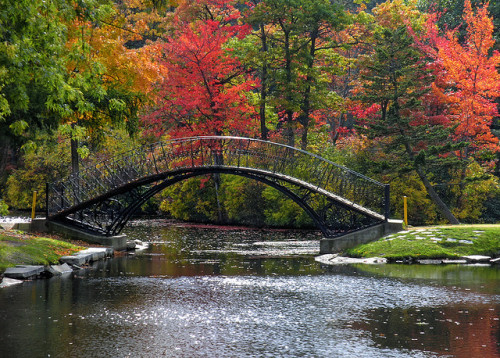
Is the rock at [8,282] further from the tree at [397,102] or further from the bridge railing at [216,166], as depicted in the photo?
the tree at [397,102]

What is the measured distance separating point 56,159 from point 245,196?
1414 centimetres

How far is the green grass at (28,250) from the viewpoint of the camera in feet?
48.9

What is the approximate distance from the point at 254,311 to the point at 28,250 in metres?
7.96

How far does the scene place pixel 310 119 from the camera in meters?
31.1

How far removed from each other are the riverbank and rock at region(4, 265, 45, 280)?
0.26m

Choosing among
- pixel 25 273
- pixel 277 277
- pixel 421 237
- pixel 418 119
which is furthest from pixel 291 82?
pixel 25 273

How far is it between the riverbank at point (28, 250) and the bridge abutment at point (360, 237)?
817cm

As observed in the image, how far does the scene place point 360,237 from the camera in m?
19.5

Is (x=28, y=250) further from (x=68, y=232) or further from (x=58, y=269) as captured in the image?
(x=68, y=232)

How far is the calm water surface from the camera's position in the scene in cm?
809

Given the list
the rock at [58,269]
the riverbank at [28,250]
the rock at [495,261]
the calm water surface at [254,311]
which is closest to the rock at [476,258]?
the rock at [495,261]

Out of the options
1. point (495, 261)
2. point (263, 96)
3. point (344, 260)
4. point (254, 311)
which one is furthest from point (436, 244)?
point (263, 96)

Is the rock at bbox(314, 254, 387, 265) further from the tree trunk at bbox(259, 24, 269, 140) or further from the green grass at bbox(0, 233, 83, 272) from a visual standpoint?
the tree trunk at bbox(259, 24, 269, 140)

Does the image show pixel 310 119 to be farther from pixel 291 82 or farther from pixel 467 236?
pixel 467 236
